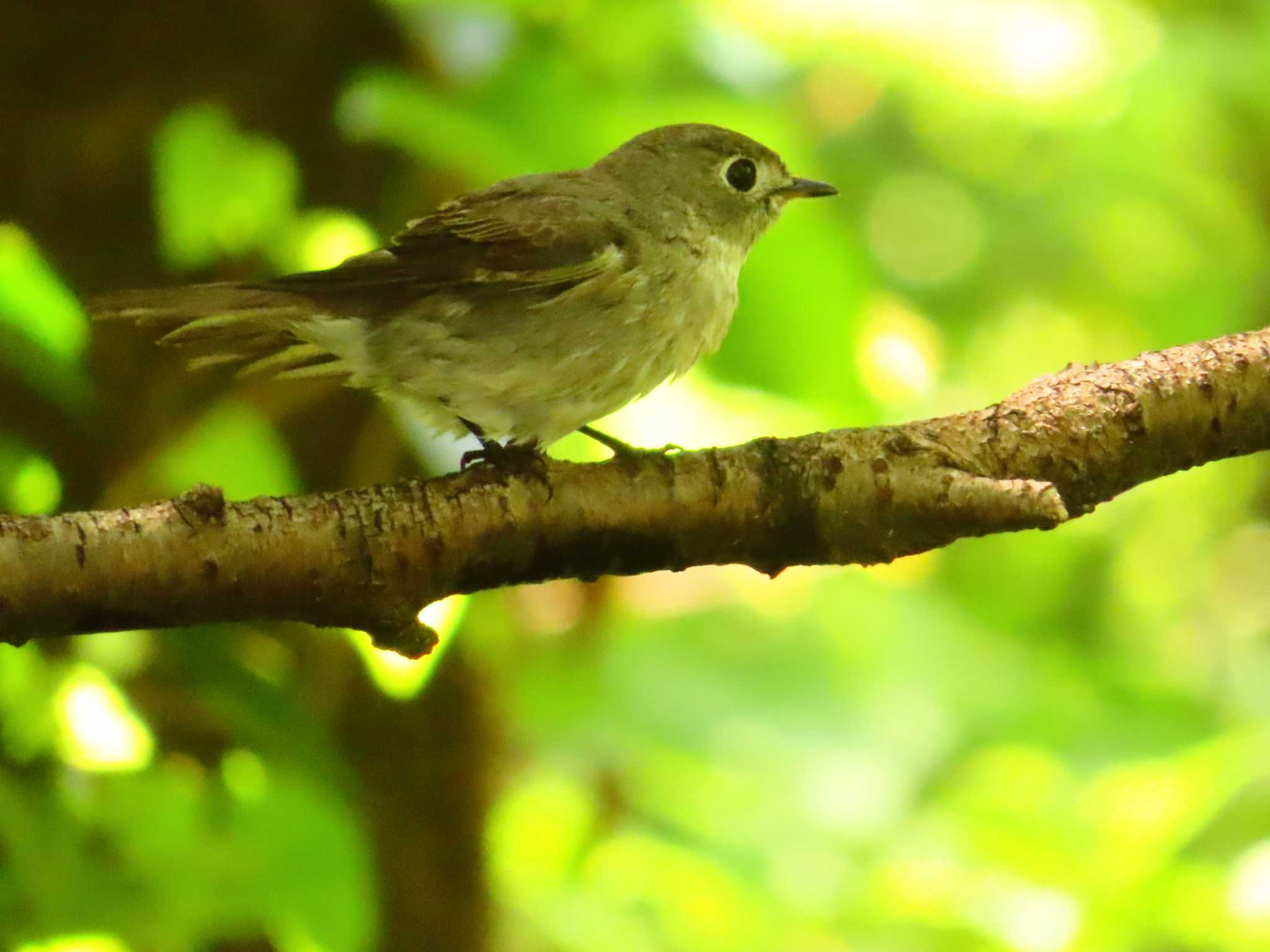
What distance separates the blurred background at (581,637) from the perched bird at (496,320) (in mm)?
271

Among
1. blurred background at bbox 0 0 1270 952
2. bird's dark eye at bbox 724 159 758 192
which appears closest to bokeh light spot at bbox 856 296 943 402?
blurred background at bbox 0 0 1270 952

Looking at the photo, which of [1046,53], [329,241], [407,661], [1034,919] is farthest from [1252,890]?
[329,241]

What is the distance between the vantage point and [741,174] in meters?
3.67

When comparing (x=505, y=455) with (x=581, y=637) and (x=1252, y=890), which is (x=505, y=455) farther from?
(x=581, y=637)

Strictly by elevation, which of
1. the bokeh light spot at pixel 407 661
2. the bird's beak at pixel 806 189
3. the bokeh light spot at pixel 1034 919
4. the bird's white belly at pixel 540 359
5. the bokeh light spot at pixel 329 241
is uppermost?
the bird's beak at pixel 806 189

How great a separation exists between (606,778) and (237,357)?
203cm

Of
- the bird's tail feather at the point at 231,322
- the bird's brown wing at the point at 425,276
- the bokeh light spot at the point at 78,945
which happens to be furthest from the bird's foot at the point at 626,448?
the bokeh light spot at the point at 78,945

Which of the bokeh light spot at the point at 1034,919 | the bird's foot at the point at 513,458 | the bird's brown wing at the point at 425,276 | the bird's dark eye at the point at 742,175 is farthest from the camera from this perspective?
the bird's dark eye at the point at 742,175

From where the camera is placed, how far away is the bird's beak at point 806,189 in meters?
3.59

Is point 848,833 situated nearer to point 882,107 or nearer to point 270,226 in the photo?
point 270,226

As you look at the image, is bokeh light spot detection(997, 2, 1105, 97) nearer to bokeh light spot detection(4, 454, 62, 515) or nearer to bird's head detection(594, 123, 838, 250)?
bird's head detection(594, 123, 838, 250)

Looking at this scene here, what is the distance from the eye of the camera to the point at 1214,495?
245 inches

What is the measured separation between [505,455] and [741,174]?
1.62m

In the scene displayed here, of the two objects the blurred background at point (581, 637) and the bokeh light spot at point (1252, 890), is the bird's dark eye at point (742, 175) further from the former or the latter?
the bokeh light spot at point (1252, 890)
